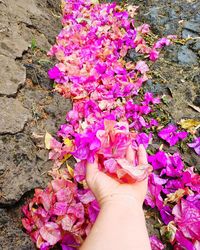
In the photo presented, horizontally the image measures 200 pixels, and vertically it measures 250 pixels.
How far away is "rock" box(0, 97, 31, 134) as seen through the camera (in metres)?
2.63

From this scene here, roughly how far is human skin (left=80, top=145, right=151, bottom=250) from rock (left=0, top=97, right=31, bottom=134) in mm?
826

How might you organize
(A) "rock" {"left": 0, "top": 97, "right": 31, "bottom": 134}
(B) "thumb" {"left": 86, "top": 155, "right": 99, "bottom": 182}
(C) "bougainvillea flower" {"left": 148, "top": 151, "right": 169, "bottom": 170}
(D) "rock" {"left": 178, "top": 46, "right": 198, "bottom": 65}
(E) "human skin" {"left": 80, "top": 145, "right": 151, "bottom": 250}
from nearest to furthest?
(E) "human skin" {"left": 80, "top": 145, "right": 151, "bottom": 250} → (B) "thumb" {"left": 86, "top": 155, "right": 99, "bottom": 182} → (A) "rock" {"left": 0, "top": 97, "right": 31, "bottom": 134} → (C) "bougainvillea flower" {"left": 148, "top": 151, "right": 169, "bottom": 170} → (D) "rock" {"left": 178, "top": 46, "right": 198, "bottom": 65}

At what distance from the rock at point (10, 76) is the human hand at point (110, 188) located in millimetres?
1196

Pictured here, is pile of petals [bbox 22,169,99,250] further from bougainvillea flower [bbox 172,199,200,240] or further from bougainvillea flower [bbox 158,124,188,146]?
bougainvillea flower [bbox 158,124,188,146]

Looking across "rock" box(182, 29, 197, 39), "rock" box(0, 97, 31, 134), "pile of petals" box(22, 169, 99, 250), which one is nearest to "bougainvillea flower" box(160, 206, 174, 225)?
"pile of petals" box(22, 169, 99, 250)

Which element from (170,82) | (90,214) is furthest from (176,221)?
(170,82)

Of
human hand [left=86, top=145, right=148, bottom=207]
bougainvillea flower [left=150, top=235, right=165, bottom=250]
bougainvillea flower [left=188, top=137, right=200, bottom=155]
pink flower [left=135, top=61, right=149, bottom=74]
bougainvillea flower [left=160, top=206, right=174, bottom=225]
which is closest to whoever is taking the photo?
human hand [left=86, top=145, right=148, bottom=207]

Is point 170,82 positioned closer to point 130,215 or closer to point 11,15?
point 11,15

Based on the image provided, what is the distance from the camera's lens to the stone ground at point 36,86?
2.39 meters

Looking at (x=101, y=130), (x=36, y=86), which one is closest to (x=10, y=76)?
(x=36, y=86)

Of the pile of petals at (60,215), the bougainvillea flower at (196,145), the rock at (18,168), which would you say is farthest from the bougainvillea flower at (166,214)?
the rock at (18,168)

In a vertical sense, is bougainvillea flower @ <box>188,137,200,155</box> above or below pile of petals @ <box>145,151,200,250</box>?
above

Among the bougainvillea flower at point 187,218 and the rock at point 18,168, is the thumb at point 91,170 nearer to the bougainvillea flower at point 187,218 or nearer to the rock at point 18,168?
the rock at point 18,168

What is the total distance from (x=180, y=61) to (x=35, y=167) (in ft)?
6.77
